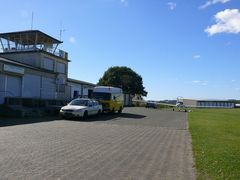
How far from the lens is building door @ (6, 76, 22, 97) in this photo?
→ 31.6 meters

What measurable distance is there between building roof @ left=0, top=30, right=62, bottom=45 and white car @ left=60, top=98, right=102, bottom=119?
55.7 feet

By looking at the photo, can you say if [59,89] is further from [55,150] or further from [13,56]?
[55,150]

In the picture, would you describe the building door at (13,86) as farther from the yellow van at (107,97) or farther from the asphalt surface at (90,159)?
the asphalt surface at (90,159)

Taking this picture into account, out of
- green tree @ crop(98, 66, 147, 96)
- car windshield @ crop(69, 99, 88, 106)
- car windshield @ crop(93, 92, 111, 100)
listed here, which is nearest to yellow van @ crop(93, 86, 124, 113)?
car windshield @ crop(93, 92, 111, 100)

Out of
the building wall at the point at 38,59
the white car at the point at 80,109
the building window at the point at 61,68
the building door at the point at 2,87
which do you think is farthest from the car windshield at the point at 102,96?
the building window at the point at 61,68

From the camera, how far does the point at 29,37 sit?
143 feet

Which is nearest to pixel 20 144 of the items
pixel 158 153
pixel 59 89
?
pixel 158 153

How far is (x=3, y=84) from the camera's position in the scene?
30.7 m

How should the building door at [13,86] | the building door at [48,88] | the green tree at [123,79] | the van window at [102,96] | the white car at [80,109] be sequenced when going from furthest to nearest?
the green tree at [123,79], the building door at [48,88], the van window at [102,96], the building door at [13,86], the white car at [80,109]

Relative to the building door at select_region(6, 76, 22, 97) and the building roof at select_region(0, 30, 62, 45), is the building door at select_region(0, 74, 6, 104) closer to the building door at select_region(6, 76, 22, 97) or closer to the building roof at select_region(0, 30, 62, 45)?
the building door at select_region(6, 76, 22, 97)

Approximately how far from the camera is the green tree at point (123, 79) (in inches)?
3417

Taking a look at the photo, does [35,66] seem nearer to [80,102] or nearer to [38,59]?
[38,59]

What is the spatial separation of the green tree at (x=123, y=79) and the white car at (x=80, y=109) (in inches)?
2200

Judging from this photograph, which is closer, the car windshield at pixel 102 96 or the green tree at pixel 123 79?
the car windshield at pixel 102 96
